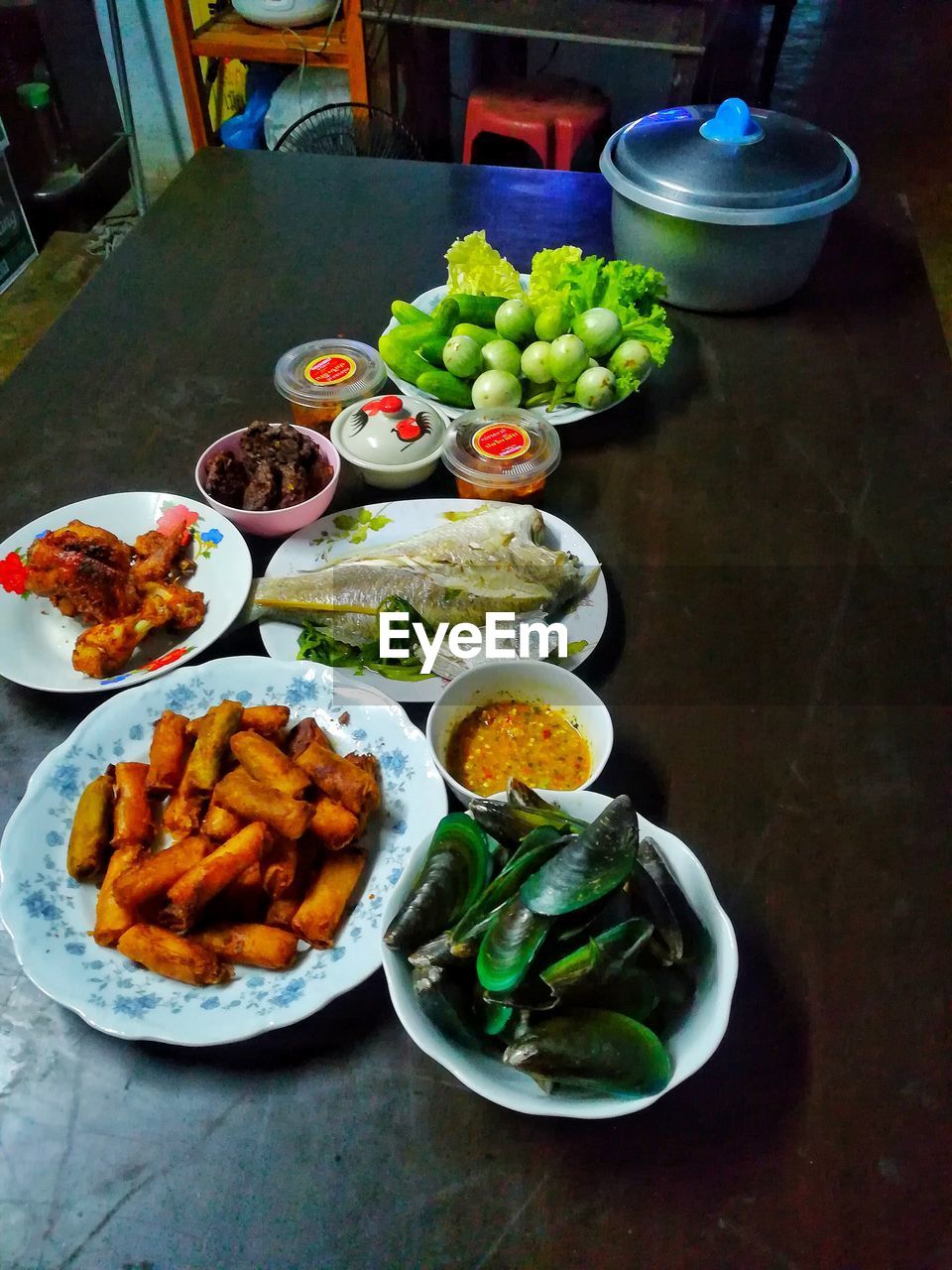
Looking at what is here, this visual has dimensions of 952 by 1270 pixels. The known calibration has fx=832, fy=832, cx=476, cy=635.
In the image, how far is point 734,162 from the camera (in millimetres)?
1579

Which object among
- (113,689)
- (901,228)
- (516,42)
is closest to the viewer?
(113,689)

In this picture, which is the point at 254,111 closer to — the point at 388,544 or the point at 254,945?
the point at 388,544

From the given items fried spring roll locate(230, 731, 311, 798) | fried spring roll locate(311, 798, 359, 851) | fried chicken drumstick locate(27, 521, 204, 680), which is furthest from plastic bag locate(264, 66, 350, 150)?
fried spring roll locate(311, 798, 359, 851)

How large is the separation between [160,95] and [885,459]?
350 centimetres

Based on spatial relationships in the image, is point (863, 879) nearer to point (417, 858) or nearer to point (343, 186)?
point (417, 858)

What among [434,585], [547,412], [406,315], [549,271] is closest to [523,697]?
[434,585]

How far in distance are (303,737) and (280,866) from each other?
182 mm

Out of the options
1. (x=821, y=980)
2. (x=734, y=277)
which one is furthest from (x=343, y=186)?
(x=821, y=980)

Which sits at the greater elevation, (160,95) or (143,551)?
(143,551)

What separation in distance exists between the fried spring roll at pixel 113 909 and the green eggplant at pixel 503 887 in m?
0.36

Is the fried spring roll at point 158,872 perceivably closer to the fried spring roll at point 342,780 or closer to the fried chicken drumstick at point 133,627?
the fried spring roll at point 342,780

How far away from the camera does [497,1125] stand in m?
0.79

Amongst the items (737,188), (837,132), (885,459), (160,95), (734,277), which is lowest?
(837,132)

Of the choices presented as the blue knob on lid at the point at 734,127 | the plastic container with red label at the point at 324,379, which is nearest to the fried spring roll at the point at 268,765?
the plastic container with red label at the point at 324,379
